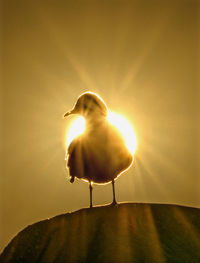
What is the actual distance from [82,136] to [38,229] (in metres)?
2.46

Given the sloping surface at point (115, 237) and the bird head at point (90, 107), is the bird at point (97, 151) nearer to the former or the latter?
the bird head at point (90, 107)

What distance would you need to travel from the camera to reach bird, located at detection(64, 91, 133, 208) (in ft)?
30.3

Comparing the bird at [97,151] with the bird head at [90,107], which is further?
the bird head at [90,107]

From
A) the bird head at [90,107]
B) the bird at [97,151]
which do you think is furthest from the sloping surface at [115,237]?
the bird head at [90,107]

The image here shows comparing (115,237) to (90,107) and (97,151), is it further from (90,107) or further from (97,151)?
(90,107)

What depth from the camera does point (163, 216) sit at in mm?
8250

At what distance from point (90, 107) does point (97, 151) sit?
1.38 metres

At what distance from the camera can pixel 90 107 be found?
33.1ft

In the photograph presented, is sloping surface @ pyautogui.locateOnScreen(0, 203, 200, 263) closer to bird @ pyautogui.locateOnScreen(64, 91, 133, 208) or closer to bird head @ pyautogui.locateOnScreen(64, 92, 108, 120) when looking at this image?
bird @ pyautogui.locateOnScreen(64, 91, 133, 208)

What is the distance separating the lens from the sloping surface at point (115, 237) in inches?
275

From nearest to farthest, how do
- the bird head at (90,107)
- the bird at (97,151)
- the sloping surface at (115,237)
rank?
the sloping surface at (115,237) → the bird at (97,151) → the bird head at (90,107)

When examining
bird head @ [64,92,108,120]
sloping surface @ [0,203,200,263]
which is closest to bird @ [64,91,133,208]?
bird head @ [64,92,108,120]

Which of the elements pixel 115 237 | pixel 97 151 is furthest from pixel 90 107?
pixel 115 237

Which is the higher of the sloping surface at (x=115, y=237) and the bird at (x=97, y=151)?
the bird at (x=97, y=151)
